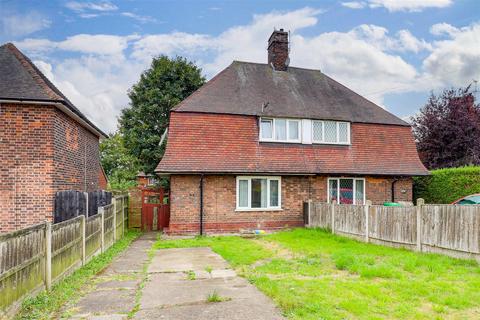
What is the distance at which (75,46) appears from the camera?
61.2ft

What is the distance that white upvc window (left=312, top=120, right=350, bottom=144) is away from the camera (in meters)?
17.9

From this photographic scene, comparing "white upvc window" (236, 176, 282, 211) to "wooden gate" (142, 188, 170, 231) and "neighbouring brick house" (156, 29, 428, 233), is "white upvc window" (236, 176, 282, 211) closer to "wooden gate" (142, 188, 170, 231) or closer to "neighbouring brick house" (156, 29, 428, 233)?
"neighbouring brick house" (156, 29, 428, 233)

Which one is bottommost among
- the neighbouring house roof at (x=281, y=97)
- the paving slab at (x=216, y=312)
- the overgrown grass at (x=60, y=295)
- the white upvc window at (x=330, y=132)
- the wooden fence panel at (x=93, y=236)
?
the overgrown grass at (x=60, y=295)

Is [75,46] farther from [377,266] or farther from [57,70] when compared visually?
[377,266]

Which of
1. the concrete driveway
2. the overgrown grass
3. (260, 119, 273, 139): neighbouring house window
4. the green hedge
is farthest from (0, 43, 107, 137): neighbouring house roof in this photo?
the green hedge

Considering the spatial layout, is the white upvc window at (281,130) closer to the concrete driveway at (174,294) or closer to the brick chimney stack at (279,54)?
the brick chimney stack at (279,54)

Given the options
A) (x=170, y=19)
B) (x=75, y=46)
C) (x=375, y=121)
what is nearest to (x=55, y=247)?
(x=170, y=19)

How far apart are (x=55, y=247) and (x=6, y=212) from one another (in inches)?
211

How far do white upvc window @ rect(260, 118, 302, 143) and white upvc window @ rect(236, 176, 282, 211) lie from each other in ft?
6.20

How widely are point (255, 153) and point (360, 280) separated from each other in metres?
9.81

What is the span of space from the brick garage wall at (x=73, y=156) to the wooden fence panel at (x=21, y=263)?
18.9 feet

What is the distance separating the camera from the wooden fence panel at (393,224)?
10.8 metres

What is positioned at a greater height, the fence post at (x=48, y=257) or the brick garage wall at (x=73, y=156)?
the brick garage wall at (x=73, y=156)

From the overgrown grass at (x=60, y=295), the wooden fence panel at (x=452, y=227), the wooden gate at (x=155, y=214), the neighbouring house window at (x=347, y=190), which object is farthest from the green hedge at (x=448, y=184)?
the overgrown grass at (x=60, y=295)
